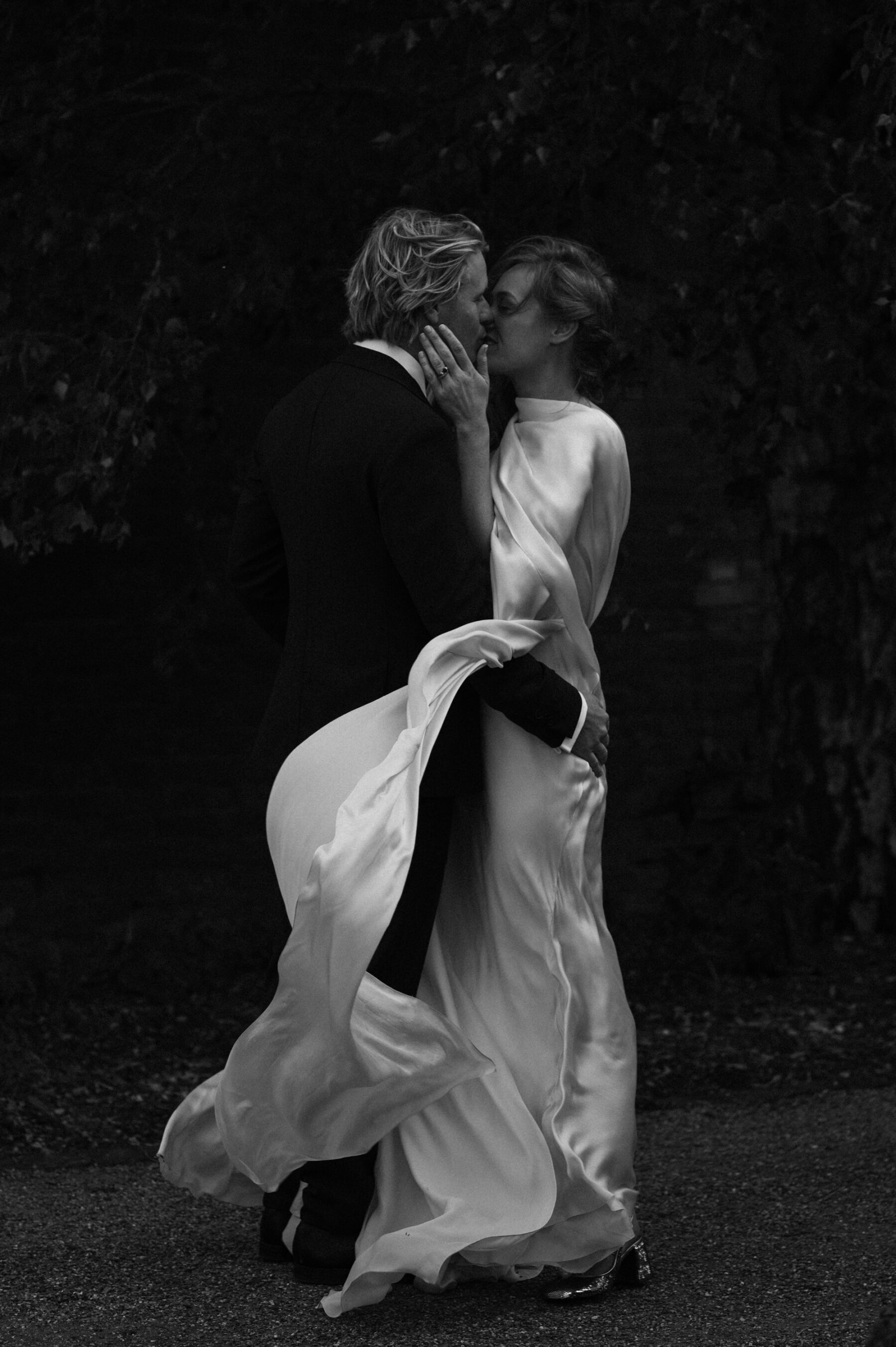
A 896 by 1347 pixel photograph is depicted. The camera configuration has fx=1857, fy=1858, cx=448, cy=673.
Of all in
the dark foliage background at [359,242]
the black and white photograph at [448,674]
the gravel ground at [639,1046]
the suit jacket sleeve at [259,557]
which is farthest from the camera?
the gravel ground at [639,1046]

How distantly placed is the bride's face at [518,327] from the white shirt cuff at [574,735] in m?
0.65

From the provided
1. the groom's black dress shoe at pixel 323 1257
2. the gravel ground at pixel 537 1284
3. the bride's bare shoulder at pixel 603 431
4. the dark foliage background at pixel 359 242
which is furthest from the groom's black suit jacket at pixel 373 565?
the dark foliage background at pixel 359 242

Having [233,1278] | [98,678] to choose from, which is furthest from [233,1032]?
[233,1278]

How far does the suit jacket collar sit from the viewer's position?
3.36m

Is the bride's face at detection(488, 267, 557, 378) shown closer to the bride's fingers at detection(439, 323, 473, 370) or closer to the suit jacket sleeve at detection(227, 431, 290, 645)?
the bride's fingers at detection(439, 323, 473, 370)

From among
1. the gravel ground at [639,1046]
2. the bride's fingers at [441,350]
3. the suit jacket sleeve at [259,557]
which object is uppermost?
the bride's fingers at [441,350]

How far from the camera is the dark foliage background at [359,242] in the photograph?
4680mm

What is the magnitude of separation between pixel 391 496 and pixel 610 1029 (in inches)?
42.3

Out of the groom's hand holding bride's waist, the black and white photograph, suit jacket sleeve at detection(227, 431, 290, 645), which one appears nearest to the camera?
the black and white photograph

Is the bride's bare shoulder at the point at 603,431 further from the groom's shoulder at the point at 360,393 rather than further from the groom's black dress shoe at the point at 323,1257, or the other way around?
the groom's black dress shoe at the point at 323,1257

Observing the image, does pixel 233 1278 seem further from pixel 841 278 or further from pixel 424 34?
pixel 424 34

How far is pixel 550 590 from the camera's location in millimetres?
3406

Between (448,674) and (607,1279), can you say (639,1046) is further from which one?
(448,674)

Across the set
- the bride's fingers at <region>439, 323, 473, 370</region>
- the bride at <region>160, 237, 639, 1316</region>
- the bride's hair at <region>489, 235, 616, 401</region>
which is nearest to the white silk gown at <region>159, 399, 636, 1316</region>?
the bride at <region>160, 237, 639, 1316</region>
